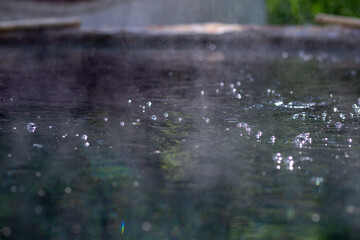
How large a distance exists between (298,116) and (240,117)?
1.09 ft

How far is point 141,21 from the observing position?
389 inches

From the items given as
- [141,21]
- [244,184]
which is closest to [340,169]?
[244,184]

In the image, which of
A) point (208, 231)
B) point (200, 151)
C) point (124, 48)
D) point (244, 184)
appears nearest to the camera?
point (208, 231)

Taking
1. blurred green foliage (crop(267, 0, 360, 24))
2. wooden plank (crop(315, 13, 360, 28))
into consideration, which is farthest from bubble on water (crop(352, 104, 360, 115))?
blurred green foliage (crop(267, 0, 360, 24))

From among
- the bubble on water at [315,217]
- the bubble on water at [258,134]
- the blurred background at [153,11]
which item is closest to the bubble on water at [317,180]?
the bubble on water at [315,217]

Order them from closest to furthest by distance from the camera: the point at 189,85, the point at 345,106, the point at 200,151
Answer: the point at 200,151 → the point at 345,106 → the point at 189,85

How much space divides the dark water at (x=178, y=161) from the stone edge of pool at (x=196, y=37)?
3485 mm

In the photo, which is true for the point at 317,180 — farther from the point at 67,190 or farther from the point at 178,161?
the point at 67,190

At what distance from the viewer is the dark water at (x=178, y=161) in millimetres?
1357

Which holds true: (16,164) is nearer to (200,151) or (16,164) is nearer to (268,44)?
(200,151)

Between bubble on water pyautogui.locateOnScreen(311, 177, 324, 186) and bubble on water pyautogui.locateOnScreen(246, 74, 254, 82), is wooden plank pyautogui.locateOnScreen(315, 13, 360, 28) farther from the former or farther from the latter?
A: bubble on water pyautogui.locateOnScreen(311, 177, 324, 186)

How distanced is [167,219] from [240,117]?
145 cm

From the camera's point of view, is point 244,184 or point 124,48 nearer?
point 244,184

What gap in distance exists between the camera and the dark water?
136cm
